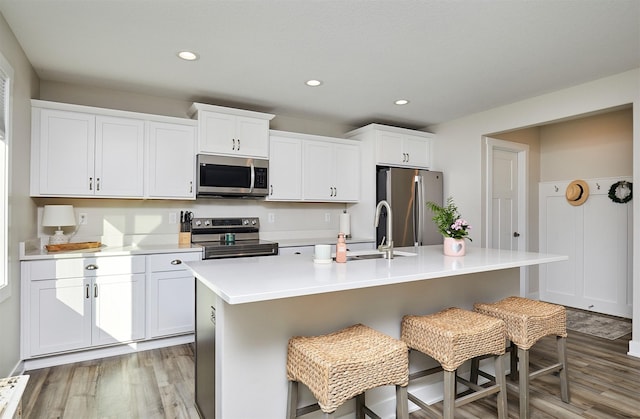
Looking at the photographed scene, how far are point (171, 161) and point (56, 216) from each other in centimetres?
103

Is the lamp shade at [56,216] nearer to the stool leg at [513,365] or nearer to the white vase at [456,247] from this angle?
the white vase at [456,247]

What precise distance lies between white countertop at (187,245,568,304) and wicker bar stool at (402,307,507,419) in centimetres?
28

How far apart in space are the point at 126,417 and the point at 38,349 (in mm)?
1157

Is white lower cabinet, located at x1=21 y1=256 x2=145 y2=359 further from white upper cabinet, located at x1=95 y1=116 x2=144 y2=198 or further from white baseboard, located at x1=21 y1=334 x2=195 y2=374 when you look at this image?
white upper cabinet, located at x1=95 y1=116 x2=144 y2=198

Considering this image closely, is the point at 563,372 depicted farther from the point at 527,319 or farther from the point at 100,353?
the point at 100,353

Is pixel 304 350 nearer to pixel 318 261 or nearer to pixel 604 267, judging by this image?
pixel 318 261

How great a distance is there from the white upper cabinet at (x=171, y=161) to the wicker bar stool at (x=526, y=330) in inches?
108

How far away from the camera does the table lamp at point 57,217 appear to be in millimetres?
2994

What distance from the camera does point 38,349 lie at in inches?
106

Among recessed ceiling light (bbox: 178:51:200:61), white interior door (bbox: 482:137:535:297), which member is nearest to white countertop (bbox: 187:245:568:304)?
recessed ceiling light (bbox: 178:51:200:61)

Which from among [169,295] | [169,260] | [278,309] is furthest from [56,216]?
[278,309]

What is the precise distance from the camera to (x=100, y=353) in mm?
2953

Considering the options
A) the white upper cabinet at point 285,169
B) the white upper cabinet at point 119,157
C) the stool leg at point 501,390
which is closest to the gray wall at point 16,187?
the white upper cabinet at point 119,157

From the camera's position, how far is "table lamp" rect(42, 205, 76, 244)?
2.99 m
